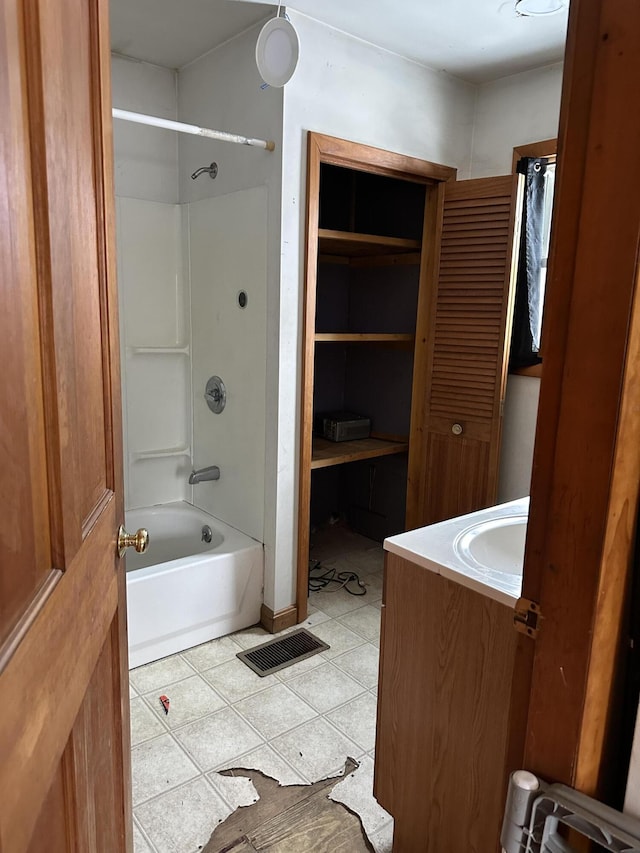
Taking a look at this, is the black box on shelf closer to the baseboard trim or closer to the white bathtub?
the white bathtub

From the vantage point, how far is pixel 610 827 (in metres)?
0.61

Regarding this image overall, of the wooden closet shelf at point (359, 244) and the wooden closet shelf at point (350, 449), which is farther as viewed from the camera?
the wooden closet shelf at point (350, 449)

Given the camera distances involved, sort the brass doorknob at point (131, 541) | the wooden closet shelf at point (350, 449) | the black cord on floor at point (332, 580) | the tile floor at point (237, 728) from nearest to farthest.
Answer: the brass doorknob at point (131, 541), the tile floor at point (237, 728), the wooden closet shelf at point (350, 449), the black cord on floor at point (332, 580)

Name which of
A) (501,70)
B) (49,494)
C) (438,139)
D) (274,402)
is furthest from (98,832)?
(501,70)

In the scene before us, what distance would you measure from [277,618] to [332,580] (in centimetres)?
60

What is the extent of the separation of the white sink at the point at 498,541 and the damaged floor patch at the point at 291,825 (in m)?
0.84

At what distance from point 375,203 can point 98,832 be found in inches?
130

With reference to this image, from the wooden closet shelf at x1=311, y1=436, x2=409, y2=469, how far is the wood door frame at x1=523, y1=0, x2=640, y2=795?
2148 mm

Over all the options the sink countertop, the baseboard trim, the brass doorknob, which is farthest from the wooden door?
the baseboard trim

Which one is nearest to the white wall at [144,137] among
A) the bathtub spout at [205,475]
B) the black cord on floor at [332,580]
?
the bathtub spout at [205,475]

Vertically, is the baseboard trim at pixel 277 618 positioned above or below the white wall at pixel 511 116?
below

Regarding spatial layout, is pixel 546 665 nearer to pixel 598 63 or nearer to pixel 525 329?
pixel 598 63

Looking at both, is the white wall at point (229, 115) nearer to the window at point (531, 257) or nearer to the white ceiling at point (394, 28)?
the white ceiling at point (394, 28)

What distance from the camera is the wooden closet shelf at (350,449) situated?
296cm
